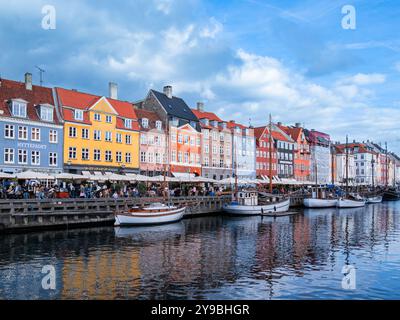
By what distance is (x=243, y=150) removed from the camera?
86.4 metres

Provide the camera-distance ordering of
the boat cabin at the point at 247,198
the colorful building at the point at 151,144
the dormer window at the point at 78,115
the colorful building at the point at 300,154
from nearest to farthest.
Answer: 1. the boat cabin at the point at 247,198
2. the dormer window at the point at 78,115
3. the colorful building at the point at 151,144
4. the colorful building at the point at 300,154

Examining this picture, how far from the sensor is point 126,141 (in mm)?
61531

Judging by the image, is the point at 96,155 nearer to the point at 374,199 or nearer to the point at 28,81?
the point at 28,81

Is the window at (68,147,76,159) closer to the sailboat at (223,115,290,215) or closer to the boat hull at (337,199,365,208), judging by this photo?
the sailboat at (223,115,290,215)

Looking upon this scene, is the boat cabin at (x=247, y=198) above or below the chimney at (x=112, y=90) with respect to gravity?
below

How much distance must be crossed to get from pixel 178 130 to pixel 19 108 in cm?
2666

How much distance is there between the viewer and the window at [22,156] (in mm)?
49156

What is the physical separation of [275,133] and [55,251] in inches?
3147

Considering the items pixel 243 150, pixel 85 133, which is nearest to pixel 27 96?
pixel 85 133

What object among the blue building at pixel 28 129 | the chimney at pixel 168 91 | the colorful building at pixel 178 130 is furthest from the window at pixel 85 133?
the chimney at pixel 168 91

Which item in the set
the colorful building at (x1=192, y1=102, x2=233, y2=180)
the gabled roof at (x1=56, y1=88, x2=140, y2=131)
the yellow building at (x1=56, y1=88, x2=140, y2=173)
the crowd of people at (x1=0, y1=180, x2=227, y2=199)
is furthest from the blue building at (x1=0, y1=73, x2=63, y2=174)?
the colorful building at (x1=192, y1=102, x2=233, y2=180)

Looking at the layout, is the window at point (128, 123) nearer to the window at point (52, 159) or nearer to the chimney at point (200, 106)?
the window at point (52, 159)

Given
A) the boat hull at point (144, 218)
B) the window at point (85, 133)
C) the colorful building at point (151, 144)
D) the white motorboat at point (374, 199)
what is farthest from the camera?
the white motorboat at point (374, 199)
